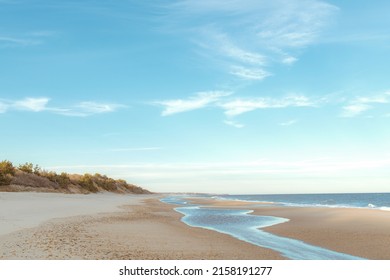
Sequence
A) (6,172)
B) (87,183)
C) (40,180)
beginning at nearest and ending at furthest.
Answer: (6,172), (40,180), (87,183)

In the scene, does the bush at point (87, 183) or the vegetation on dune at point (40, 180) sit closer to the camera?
the vegetation on dune at point (40, 180)

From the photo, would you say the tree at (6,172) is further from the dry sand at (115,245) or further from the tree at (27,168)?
the dry sand at (115,245)

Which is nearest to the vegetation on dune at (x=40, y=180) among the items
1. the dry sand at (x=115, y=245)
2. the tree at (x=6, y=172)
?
the tree at (x=6, y=172)

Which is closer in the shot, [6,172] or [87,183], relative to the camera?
[6,172]

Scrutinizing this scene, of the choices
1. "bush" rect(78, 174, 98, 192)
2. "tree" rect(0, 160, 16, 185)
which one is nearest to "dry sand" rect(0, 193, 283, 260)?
"tree" rect(0, 160, 16, 185)

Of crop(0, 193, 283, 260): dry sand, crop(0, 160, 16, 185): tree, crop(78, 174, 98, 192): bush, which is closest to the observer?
crop(0, 193, 283, 260): dry sand

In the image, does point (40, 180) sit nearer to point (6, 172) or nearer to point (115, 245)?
point (6, 172)

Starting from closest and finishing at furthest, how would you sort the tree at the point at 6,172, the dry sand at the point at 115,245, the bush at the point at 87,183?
1. the dry sand at the point at 115,245
2. the tree at the point at 6,172
3. the bush at the point at 87,183

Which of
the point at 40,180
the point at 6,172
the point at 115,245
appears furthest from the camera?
the point at 40,180

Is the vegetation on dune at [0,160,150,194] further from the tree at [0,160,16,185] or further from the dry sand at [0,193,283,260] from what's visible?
the dry sand at [0,193,283,260]

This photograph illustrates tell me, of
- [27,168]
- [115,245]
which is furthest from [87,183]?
[115,245]

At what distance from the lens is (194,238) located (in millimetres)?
21312
